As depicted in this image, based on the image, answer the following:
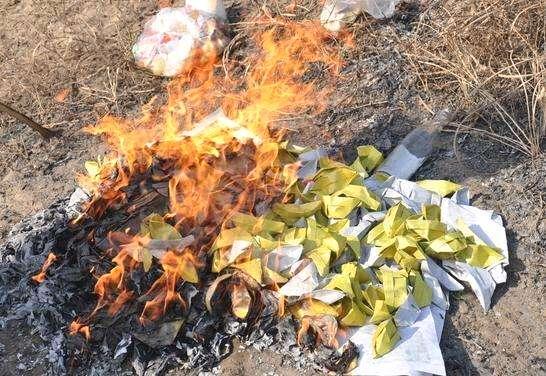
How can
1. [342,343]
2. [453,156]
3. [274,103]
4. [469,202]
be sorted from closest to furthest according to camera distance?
[342,343]
[469,202]
[453,156]
[274,103]

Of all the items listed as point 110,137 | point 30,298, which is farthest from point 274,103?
point 30,298

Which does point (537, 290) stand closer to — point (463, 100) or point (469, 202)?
point (469, 202)

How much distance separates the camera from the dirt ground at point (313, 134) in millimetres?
3355

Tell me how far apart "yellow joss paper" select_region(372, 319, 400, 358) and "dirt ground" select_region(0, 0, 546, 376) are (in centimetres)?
33

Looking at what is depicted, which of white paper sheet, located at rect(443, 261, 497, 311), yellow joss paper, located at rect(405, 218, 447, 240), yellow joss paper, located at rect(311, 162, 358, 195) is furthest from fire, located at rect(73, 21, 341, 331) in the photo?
white paper sheet, located at rect(443, 261, 497, 311)

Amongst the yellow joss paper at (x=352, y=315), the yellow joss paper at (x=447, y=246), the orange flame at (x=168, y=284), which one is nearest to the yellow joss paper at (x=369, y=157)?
the yellow joss paper at (x=447, y=246)

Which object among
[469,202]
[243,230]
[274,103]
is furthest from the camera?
[274,103]

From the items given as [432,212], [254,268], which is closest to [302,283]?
[254,268]

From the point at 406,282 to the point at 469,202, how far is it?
88 centimetres

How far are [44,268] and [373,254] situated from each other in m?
1.81

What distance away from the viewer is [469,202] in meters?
3.97

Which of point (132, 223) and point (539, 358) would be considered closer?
point (539, 358)

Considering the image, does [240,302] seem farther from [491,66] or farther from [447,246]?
[491,66]

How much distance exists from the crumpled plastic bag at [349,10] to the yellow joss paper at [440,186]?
1.87 m
